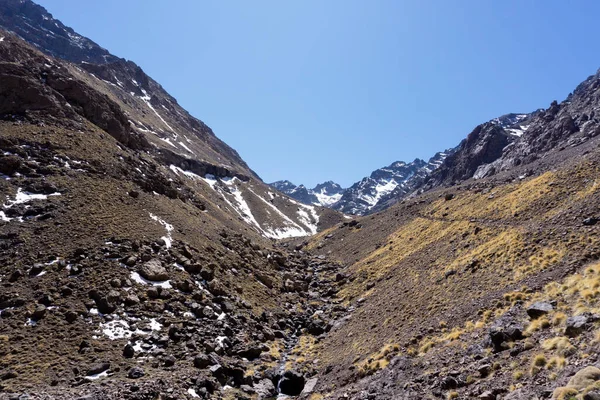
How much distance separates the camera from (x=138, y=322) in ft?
87.0

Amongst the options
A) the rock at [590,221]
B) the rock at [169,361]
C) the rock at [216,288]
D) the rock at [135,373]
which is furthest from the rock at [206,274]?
the rock at [590,221]

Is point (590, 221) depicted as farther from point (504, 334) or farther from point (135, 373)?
point (135, 373)

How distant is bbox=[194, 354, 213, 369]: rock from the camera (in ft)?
79.4

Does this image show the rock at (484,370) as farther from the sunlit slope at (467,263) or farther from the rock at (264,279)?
the rock at (264,279)

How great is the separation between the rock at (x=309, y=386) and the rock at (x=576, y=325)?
15213mm

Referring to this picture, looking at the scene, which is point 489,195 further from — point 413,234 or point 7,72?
point 7,72

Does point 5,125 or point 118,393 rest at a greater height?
point 5,125

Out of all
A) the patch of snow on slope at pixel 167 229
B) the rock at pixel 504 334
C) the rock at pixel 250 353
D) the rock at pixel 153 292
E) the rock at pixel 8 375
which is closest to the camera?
the rock at pixel 504 334

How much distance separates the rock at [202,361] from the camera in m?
24.2

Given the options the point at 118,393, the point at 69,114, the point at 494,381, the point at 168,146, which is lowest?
the point at 494,381

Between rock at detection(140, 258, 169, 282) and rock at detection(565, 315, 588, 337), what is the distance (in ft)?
97.1

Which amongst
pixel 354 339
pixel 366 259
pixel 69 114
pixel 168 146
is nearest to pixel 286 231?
pixel 168 146

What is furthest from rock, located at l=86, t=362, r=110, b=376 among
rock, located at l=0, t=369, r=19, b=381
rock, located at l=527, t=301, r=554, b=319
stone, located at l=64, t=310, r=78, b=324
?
rock, located at l=527, t=301, r=554, b=319

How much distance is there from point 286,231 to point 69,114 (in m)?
92.7
